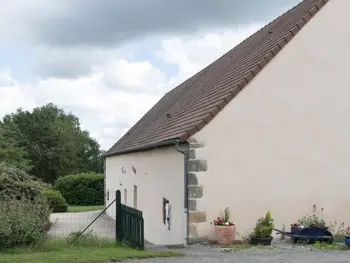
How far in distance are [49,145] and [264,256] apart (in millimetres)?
61781

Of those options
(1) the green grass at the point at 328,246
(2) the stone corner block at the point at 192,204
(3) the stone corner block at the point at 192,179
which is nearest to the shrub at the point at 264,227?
(1) the green grass at the point at 328,246

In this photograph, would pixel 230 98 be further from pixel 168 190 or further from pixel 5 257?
pixel 5 257

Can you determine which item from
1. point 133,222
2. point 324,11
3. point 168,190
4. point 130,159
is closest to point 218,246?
point 133,222

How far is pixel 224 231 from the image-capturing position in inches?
447

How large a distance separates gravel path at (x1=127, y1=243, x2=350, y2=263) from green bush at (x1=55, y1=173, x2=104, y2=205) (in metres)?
30.3

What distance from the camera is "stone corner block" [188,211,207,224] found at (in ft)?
37.9

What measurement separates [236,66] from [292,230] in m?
5.65

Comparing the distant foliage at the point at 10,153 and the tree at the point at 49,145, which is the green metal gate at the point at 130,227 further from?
the tree at the point at 49,145

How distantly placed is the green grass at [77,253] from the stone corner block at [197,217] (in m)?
1.52

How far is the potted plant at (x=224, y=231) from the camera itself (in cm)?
1137

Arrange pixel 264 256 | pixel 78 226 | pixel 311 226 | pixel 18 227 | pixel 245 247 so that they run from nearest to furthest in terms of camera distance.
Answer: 1. pixel 264 256
2. pixel 18 227
3. pixel 245 247
4. pixel 311 226
5. pixel 78 226

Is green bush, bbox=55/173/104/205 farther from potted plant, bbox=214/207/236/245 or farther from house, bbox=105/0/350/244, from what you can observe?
potted plant, bbox=214/207/236/245

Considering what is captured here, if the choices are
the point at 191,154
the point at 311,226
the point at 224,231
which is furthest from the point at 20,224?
the point at 311,226

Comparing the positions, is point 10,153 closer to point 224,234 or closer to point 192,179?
point 192,179
